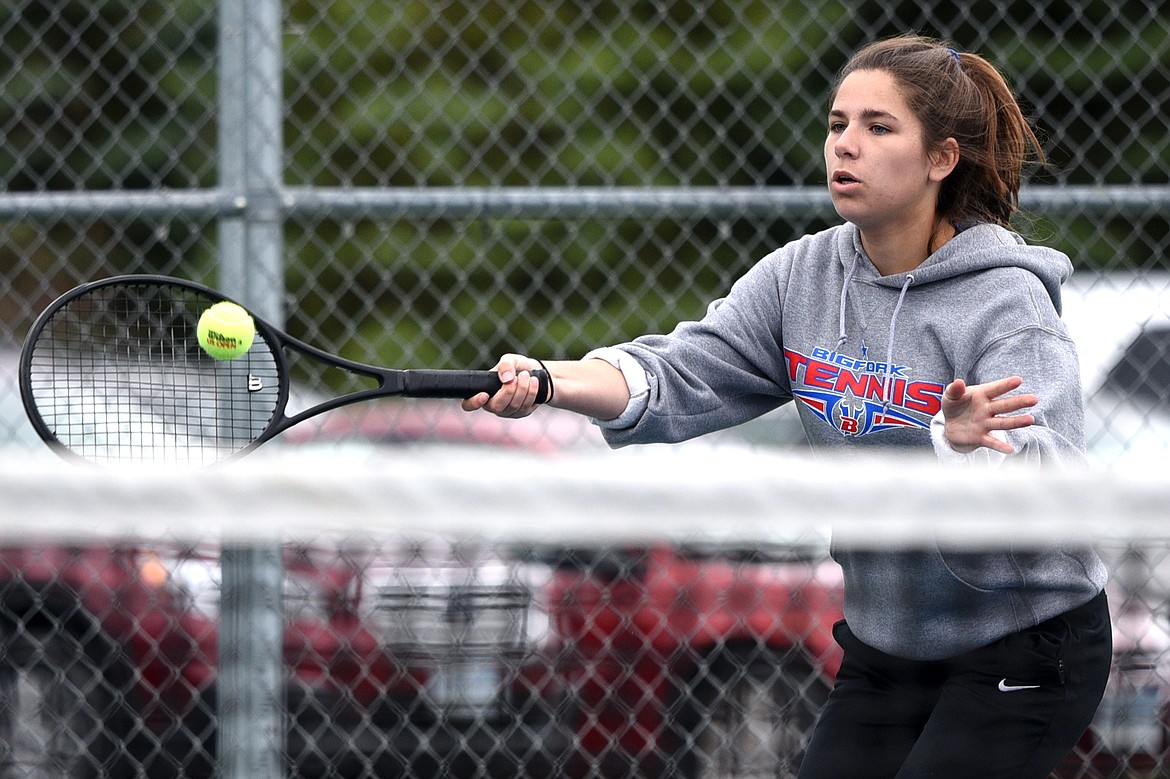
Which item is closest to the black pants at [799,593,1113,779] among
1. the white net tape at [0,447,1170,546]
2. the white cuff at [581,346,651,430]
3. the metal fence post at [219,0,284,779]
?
the white cuff at [581,346,651,430]

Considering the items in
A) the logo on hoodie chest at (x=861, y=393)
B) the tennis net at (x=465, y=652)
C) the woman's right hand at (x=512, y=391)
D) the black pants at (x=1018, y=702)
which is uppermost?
the woman's right hand at (x=512, y=391)

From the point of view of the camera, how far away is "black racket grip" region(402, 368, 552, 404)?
2.23 metres

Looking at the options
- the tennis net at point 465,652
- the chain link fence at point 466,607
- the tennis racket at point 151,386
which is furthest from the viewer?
the tennis net at point 465,652

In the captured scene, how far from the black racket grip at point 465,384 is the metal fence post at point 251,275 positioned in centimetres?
89

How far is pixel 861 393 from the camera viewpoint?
214 cm

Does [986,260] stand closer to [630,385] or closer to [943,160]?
[943,160]

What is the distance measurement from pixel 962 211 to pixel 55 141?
5.11 m

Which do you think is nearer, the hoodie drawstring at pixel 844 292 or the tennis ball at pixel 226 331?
the hoodie drawstring at pixel 844 292

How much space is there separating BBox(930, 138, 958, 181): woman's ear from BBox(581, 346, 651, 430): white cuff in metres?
0.52

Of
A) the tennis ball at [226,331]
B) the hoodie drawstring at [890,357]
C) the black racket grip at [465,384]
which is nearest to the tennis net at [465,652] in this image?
the tennis ball at [226,331]

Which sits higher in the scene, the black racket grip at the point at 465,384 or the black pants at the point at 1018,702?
the black racket grip at the point at 465,384

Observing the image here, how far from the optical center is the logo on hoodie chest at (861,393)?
6.84 feet

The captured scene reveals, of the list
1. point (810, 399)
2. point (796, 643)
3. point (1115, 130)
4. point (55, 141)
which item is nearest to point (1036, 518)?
point (810, 399)

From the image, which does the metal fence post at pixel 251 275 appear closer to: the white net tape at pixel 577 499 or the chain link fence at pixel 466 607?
the chain link fence at pixel 466 607
